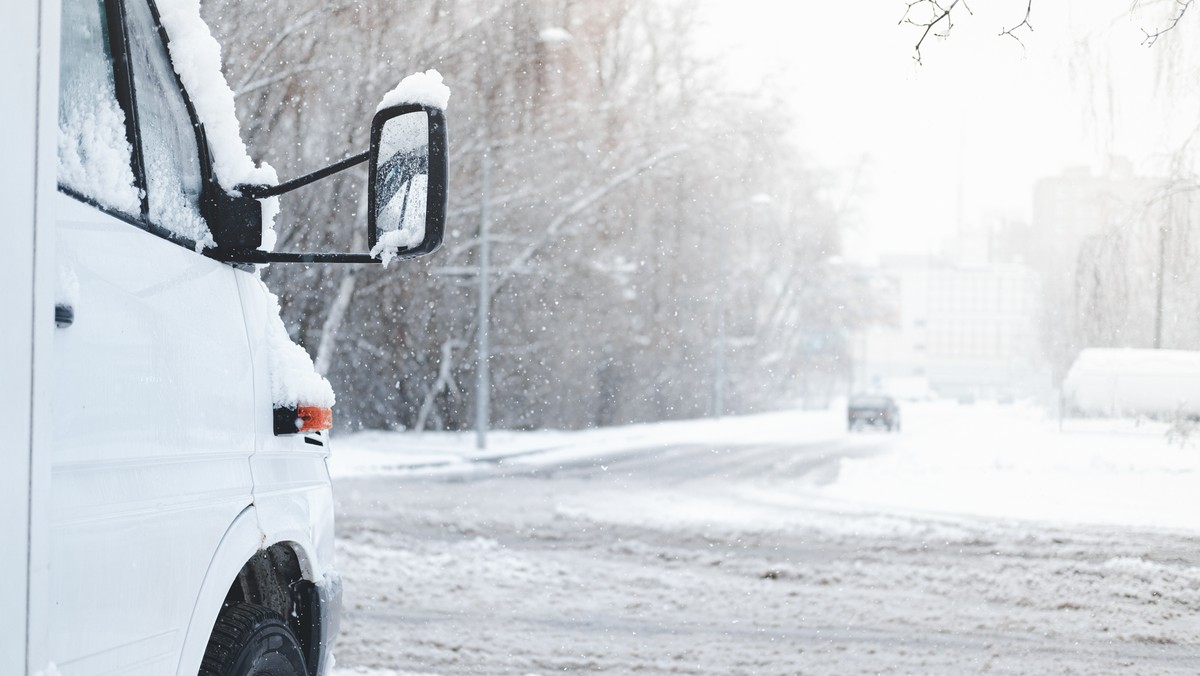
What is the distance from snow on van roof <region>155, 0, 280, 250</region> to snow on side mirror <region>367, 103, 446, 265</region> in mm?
351

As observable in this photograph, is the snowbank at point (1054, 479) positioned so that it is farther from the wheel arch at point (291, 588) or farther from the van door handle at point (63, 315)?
the van door handle at point (63, 315)

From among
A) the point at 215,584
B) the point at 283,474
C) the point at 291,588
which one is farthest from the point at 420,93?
the point at 291,588

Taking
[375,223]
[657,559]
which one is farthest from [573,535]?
[375,223]

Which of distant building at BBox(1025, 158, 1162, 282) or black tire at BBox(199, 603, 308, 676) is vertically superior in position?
distant building at BBox(1025, 158, 1162, 282)

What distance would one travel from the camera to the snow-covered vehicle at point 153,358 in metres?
1.56

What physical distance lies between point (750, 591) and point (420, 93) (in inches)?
240

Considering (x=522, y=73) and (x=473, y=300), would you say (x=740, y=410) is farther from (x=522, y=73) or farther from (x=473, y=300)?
(x=522, y=73)

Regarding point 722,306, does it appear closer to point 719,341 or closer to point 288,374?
point 719,341

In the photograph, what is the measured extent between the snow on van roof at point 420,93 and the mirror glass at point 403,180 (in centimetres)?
3

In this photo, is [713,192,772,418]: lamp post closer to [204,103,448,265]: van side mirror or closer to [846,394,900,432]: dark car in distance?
[846,394,900,432]: dark car in distance

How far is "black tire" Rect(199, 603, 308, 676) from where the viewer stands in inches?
92.9

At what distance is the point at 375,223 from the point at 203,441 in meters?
0.57

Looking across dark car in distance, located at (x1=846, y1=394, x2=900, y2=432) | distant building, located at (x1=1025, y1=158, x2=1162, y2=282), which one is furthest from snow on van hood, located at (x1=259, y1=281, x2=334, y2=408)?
dark car in distance, located at (x1=846, y1=394, x2=900, y2=432)

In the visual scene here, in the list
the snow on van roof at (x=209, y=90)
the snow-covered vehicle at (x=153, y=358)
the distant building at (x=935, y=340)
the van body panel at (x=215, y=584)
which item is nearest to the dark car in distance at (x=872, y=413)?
the distant building at (x=935, y=340)
